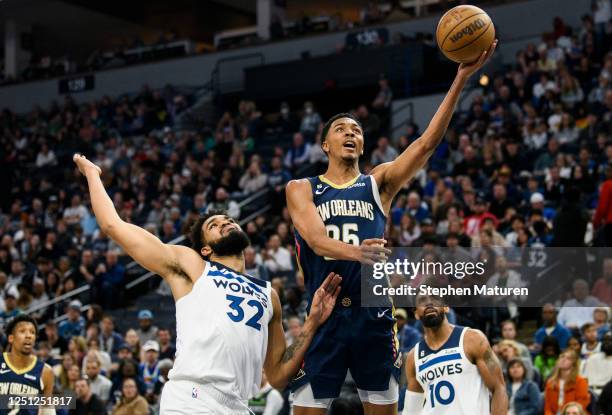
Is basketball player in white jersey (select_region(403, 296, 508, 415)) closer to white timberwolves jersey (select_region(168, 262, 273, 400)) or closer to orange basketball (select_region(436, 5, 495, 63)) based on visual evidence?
orange basketball (select_region(436, 5, 495, 63))

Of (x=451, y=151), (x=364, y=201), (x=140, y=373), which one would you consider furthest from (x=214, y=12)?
(x=364, y=201)

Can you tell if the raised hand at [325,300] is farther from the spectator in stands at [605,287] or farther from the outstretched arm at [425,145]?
the spectator in stands at [605,287]

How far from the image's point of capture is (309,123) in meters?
24.3

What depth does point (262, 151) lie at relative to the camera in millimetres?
25266

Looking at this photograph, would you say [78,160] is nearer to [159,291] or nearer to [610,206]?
[610,206]

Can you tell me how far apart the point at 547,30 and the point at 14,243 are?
1318cm

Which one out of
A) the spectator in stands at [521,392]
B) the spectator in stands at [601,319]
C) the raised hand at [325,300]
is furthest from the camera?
the spectator in stands at [601,319]

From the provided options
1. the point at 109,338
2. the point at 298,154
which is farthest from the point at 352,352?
the point at 298,154

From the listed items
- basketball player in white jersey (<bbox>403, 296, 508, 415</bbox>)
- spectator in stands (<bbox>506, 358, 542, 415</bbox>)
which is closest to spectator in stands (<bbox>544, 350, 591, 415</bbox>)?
spectator in stands (<bbox>506, 358, 542, 415</bbox>)

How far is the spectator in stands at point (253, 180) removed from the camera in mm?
22547

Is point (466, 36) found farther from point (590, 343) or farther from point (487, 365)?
point (590, 343)

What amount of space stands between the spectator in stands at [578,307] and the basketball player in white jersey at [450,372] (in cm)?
485

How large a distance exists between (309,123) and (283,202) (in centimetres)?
370

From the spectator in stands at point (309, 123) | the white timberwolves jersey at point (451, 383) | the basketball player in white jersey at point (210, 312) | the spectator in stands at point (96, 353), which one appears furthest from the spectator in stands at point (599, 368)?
the spectator in stands at point (309, 123)
